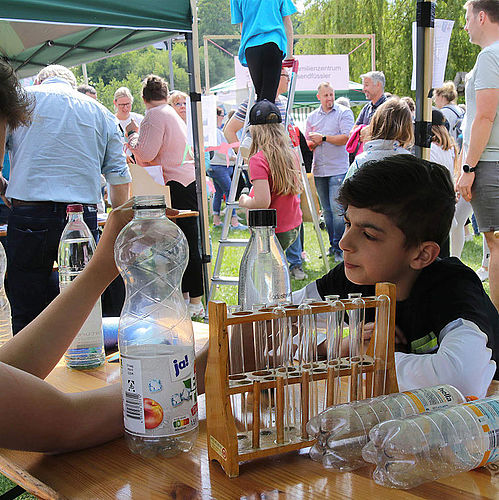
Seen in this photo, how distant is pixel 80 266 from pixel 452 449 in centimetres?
113

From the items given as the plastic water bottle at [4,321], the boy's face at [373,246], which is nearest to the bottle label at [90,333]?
the plastic water bottle at [4,321]

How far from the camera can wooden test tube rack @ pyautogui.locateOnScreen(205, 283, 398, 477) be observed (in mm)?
745

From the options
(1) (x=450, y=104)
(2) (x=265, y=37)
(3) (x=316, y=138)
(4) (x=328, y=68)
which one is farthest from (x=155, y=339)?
(4) (x=328, y=68)

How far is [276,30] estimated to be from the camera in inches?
127

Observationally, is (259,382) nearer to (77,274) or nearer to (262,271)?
(262,271)

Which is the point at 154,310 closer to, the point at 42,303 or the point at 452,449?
the point at 452,449

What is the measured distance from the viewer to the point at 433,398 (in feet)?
2.61

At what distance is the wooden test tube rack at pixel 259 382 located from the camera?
0.74 m

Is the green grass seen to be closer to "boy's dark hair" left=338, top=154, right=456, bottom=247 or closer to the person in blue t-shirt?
the person in blue t-shirt

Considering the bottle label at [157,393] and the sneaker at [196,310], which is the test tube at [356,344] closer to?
the bottle label at [157,393]

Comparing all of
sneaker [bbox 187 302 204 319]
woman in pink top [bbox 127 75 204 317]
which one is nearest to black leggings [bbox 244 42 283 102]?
woman in pink top [bbox 127 75 204 317]

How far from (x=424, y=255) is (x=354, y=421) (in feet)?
2.13

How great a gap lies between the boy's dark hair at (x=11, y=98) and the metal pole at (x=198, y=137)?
95.7 inches

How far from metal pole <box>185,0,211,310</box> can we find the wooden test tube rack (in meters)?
3.04
